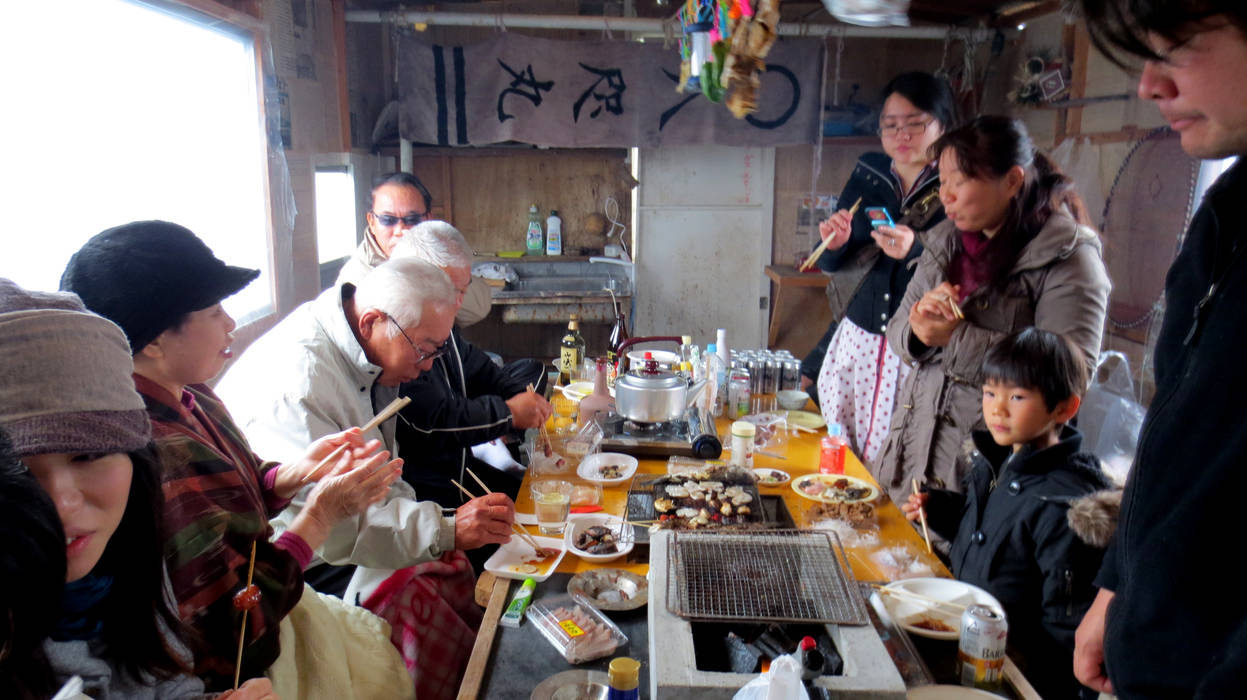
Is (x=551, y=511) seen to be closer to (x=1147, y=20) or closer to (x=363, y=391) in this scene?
(x=363, y=391)

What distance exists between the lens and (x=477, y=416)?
276 cm

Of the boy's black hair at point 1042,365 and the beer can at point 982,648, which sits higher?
the boy's black hair at point 1042,365

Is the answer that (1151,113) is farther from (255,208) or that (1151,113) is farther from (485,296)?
(255,208)

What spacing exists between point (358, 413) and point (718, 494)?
1108 mm

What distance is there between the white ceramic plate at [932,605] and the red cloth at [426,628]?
3.68ft

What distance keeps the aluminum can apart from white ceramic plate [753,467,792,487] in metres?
0.64

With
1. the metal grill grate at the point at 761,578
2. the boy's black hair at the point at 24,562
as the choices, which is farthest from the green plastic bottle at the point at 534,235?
the boy's black hair at the point at 24,562

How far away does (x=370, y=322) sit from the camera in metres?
2.29

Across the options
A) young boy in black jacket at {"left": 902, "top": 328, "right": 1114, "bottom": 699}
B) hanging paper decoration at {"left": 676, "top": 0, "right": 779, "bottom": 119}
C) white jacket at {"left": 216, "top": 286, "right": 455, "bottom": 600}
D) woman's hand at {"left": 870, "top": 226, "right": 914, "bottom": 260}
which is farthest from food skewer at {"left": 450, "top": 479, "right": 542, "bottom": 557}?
woman's hand at {"left": 870, "top": 226, "right": 914, "bottom": 260}

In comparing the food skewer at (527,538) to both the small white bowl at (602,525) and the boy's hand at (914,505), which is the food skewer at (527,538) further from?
the boy's hand at (914,505)

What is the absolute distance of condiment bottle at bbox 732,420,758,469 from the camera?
2537mm

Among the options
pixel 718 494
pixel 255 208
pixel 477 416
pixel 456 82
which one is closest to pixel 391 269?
pixel 477 416

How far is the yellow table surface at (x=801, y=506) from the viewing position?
190 cm

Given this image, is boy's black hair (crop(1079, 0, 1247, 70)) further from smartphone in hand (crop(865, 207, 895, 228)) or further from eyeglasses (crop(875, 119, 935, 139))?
eyeglasses (crop(875, 119, 935, 139))
